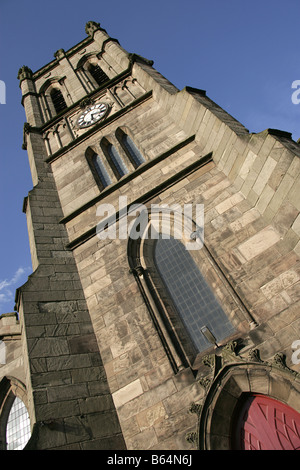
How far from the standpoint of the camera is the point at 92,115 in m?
15.0

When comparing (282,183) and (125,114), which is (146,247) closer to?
(282,183)

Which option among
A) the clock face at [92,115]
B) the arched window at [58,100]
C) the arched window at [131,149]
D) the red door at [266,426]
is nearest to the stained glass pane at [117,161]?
the arched window at [131,149]

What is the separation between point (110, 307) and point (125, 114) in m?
7.47

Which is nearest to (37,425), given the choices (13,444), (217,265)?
(13,444)

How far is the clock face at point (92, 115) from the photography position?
14515mm

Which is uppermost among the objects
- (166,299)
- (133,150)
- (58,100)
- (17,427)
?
(58,100)

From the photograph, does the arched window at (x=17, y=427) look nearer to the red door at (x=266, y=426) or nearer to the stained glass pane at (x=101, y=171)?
the red door at (x=266, y=426)

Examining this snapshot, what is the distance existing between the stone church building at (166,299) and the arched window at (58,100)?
8.23 metres

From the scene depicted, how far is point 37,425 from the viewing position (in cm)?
638

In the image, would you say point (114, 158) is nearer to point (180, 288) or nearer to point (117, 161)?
point (117, 161)

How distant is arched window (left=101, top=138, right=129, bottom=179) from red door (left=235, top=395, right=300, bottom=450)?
7559mm

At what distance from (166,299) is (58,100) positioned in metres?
15.1

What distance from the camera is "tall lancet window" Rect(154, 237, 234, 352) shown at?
24.5ft

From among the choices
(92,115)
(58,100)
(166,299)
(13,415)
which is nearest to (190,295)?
(166,299)
